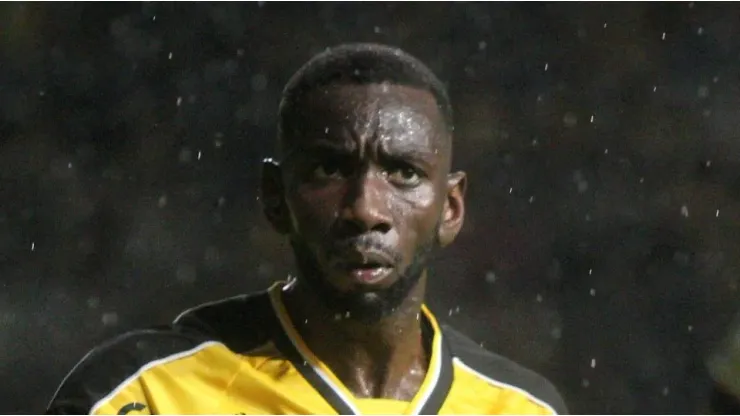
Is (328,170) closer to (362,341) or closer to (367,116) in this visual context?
(367,116)

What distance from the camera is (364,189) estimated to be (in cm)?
122

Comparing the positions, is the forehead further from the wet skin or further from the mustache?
the mustache

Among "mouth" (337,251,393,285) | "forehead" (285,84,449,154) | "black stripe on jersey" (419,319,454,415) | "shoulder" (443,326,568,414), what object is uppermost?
"forehead" (285,84,449,154)

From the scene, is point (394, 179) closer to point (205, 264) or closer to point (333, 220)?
point (333, 220)

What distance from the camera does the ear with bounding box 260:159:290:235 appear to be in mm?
1299

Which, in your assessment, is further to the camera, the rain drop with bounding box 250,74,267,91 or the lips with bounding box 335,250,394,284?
the rain drop with bounding box 250,74,267,91

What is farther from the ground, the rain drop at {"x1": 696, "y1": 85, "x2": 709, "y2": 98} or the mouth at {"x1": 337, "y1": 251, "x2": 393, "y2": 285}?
the mouth at {"x1": 337, "y1": 251, "x2": 393, "y2": 285}

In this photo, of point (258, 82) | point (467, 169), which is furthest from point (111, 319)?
point (467, 169)

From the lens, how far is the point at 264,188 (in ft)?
4.32

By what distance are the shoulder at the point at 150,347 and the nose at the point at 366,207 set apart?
0.19 meters

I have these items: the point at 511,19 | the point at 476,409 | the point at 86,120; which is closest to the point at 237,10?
the point at 86,120

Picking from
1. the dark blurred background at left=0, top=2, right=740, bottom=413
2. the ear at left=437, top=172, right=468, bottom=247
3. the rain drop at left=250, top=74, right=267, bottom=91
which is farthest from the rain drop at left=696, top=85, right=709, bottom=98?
the ear at left=437, top=172, right=468, bottom=247

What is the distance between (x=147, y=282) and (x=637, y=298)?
86 centimetres

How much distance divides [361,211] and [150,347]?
0.28 metres
